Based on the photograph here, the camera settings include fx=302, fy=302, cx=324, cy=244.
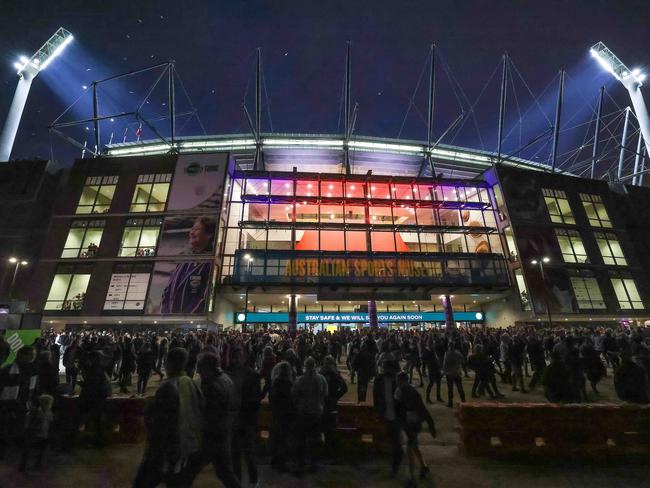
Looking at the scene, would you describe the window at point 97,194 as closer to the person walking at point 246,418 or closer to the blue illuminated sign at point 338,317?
the blue illuminated sign at point 338,317

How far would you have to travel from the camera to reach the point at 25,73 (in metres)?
48.0

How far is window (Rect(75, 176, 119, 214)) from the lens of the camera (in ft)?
104

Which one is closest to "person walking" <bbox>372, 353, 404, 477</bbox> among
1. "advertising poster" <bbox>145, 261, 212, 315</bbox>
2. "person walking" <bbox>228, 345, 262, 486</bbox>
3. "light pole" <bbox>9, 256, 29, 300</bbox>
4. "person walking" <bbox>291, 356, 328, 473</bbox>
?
"person walking" <bbox>291, 356, 328, 473</bbox>

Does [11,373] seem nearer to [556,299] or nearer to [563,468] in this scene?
[563,468]

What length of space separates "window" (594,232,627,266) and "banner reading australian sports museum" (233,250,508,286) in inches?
512

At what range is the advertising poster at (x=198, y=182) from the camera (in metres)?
30.6

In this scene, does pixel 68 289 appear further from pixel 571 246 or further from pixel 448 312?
pixel 571 246

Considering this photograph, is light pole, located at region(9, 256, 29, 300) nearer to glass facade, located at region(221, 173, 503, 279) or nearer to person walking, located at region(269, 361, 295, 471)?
glass facade, located at region(221, 173, 503, 279)

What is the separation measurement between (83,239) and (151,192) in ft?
25.7

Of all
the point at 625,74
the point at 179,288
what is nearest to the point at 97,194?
the point at 179,288

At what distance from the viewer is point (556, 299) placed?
98.5 feet

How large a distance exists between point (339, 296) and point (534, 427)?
25.3 m

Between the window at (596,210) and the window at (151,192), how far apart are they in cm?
4907

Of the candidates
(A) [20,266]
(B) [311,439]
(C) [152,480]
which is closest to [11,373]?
(C) [152,480]
